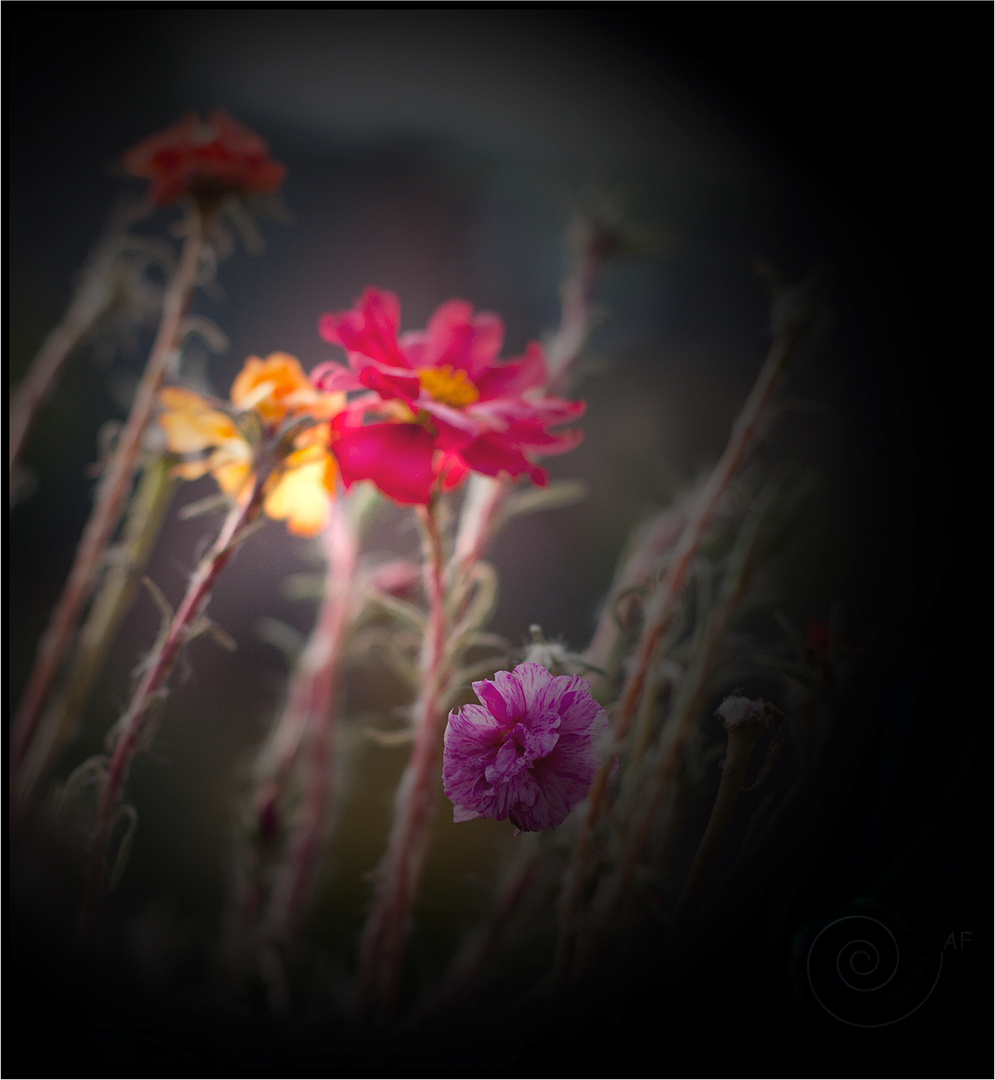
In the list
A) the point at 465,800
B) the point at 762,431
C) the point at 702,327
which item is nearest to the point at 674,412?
the point at 702,327

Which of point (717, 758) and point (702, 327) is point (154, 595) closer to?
point (717, 758)

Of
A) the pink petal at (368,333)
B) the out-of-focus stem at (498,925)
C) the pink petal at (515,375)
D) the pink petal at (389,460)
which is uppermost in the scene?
the pink petal at (515,375)

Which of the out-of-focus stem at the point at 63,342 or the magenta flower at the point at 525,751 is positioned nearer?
the magenta flower at the point at 525,751

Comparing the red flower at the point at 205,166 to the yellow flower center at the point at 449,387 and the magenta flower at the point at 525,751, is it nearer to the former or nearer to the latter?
the yellow flower center at the point at 449,387

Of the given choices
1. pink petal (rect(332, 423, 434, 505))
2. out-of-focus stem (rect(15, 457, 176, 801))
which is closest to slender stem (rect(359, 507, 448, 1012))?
pink petal (rect(332, 423, 434, 505))

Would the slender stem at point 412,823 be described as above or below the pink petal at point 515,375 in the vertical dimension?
below

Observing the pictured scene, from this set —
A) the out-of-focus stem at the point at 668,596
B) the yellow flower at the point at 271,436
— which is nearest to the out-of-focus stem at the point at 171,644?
the yellow flower at the point at 271,436

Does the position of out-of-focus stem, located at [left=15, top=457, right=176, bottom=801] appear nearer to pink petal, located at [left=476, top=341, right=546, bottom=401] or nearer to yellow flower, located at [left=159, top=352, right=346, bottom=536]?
yellow flower, located at [left=159, top=352, right=346, bottom=536]
